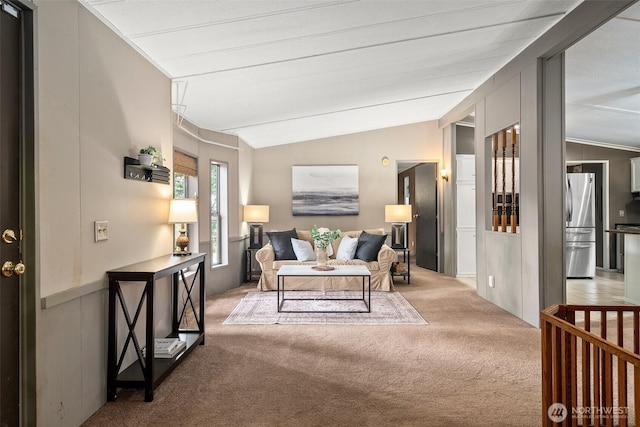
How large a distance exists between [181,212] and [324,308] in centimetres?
218

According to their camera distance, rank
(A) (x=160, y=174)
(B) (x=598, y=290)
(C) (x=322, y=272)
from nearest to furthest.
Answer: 1. (A) (x=160, y=174)
2. (C) (x=322, y=272)
3. (B) (x=598, y=290)

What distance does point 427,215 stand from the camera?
25.8ft

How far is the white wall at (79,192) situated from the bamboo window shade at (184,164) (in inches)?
70.1

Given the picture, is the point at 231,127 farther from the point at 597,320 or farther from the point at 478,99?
the point at 597,320

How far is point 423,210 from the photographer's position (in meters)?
8.05

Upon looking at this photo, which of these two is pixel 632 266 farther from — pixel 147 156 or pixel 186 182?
pixel 186 182

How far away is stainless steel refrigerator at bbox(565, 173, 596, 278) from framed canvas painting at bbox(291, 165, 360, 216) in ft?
11.7

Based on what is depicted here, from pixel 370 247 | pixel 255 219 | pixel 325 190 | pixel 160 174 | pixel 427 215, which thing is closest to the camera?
pixel 160 174

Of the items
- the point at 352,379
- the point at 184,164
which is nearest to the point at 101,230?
the point at 352,379

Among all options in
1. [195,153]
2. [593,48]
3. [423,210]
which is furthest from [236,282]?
[593,48]

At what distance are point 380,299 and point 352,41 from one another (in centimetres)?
325

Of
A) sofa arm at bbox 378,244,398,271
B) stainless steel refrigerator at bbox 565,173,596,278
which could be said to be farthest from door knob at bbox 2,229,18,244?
stainless steel refrigerator at bbox 565,173,596,278

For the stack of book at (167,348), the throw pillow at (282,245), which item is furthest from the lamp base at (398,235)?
the stack of book at (167,348)

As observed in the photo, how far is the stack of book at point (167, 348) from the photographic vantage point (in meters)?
3.00
